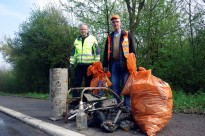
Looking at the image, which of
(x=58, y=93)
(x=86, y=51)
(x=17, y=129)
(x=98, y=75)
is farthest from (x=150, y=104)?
(x=86, y=51)

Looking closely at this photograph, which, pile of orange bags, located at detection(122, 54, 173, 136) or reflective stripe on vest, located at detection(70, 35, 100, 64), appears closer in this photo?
pile of orange bags, located at detection(122, 54, 173, 136)

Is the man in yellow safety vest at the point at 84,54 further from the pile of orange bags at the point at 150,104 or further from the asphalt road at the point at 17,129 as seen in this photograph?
the pile of orange bags at the point at 150,104

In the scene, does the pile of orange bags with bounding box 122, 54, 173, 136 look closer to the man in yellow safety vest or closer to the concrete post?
the concrete post

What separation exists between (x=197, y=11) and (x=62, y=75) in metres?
7.09

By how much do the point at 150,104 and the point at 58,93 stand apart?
7.07 feet

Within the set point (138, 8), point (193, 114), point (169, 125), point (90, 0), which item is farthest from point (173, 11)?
point (169, 125)

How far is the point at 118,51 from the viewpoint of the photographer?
655 cm

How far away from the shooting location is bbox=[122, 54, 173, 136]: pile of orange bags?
472 cm

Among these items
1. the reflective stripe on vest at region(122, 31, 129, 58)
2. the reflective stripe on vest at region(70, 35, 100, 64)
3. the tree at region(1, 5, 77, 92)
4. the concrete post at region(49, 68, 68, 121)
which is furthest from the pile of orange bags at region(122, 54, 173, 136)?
the tree at region(1, 5, 77, 92)

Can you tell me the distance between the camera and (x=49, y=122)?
599 cm

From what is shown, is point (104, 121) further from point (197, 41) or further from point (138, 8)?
point (138, 8)

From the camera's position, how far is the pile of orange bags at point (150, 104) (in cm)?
472

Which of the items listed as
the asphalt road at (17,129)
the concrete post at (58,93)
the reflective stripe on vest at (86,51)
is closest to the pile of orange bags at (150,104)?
the asphalt road at (17,129)

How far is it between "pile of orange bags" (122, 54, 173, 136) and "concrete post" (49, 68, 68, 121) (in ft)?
5.55
